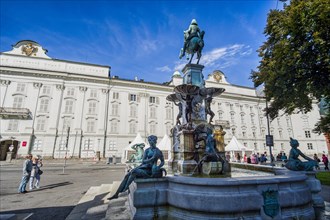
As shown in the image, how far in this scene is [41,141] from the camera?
2812 cm

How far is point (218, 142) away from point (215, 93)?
7.84 ft

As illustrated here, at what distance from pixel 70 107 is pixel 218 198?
3350 cm

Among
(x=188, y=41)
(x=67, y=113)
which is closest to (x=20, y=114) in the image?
(x=67, y=113)

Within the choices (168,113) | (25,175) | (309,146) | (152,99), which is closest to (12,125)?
(152,99)

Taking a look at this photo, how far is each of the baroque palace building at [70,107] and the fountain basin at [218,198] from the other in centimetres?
2437

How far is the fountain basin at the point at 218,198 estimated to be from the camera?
3242 mm

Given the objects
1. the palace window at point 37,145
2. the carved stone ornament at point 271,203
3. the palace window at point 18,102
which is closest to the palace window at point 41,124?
the palace window at point 37,145

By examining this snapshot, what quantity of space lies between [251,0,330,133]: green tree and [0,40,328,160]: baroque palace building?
2564 cm

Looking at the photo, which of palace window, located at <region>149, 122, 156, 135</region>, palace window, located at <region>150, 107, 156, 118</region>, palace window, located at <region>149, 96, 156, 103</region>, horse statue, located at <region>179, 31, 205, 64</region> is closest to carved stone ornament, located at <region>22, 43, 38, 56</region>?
palace window, located at <region>149, 96, 156, 103</region>

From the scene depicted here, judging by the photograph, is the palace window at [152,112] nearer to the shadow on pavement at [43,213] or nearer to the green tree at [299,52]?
the green tree at [299,52]

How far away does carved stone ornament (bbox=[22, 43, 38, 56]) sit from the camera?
100 ft

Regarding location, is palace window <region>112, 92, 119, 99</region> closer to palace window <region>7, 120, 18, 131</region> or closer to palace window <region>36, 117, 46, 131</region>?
palace window <region>36, 117, 46, 131</region>

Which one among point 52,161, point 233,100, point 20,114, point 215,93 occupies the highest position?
point 233,100

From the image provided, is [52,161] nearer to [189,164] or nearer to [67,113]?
[67,113]
